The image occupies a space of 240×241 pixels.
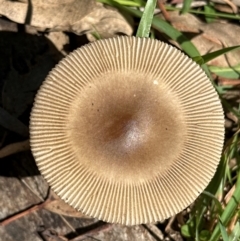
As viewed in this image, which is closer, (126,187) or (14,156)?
(126,187)

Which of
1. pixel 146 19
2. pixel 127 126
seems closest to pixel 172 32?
pixel 146 19

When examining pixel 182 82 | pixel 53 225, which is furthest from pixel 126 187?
pixel 53 225

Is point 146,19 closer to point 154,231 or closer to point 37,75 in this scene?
point 37,75

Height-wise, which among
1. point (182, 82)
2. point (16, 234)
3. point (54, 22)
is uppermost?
point (182, 82)

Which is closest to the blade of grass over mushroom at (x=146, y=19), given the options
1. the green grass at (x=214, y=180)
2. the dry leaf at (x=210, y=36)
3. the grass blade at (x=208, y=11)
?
the green grass at (x=214, y=180)

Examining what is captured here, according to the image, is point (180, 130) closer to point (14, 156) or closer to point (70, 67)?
point (70, 67)
